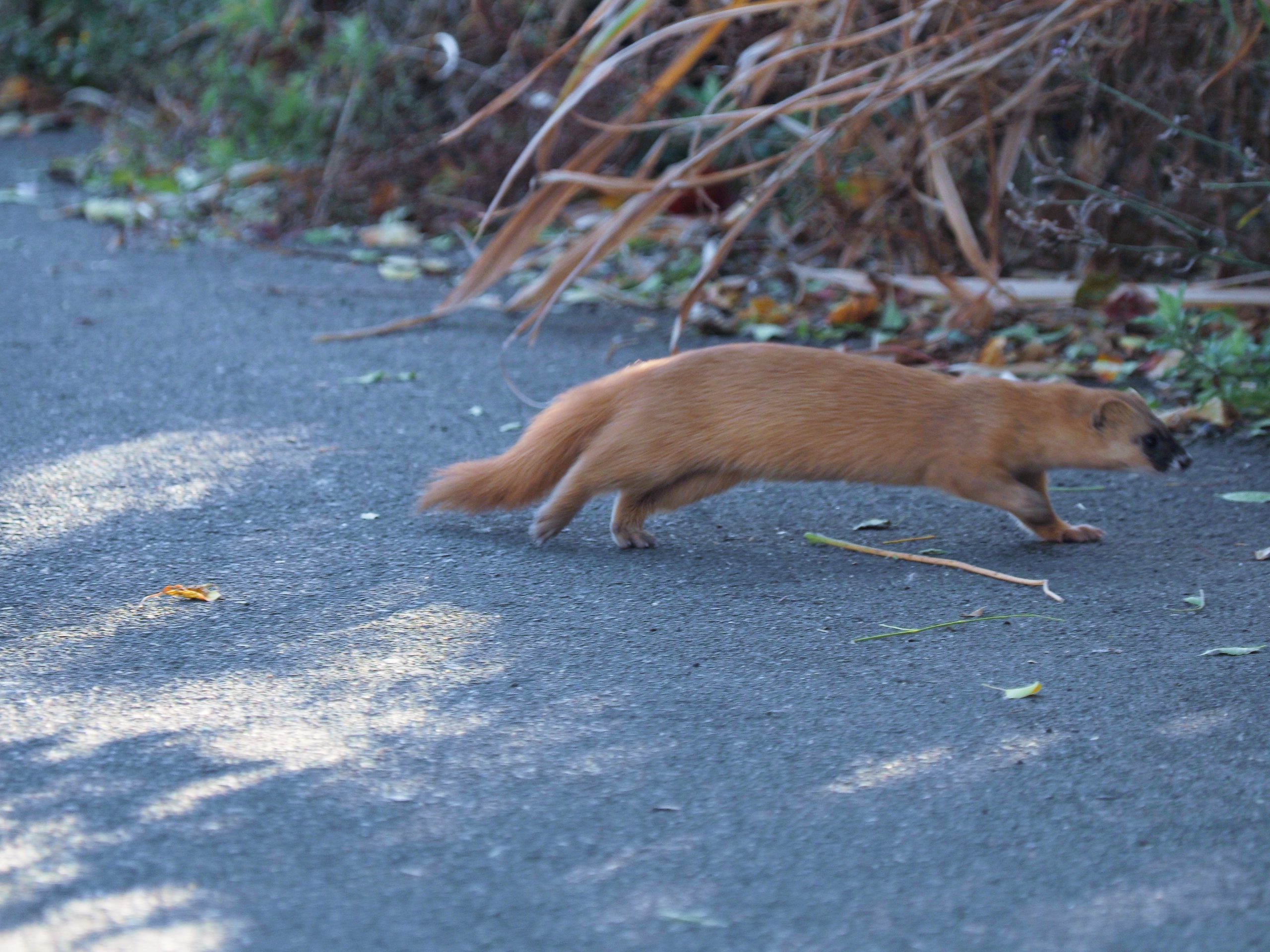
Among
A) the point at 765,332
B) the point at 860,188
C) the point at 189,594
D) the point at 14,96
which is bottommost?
the point at 765,332

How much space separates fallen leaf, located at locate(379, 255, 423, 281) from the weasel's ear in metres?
3.86

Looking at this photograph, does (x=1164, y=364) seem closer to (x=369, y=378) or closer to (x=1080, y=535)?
(x=1080, y=535)

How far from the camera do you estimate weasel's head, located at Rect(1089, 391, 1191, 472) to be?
3268 mm

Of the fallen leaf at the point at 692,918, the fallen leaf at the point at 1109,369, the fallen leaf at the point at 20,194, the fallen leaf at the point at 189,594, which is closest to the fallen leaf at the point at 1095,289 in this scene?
the fallen leaf at the point at 1109,369

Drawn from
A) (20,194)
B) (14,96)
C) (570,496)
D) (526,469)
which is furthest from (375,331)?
(14,96)

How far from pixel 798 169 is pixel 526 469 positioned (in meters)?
2.16

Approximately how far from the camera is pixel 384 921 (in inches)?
66.4

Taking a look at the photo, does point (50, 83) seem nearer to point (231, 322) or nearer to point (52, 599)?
point (231, 322)

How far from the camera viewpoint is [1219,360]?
399cm

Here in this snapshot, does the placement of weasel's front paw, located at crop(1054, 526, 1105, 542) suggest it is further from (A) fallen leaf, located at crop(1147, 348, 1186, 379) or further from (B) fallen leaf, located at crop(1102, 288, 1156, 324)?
(B) fallen leaf, located at crop(1102, 288, 1156, 324)

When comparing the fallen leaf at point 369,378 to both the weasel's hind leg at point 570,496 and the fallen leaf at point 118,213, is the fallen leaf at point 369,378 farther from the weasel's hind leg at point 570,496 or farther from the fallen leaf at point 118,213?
the fallen leaf at point 118,213

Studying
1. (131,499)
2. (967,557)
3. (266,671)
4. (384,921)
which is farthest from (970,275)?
(384,921)

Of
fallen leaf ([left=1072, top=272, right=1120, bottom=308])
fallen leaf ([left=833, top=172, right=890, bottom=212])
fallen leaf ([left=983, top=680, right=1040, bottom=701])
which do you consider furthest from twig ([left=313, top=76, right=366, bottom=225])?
fallen leaf ([left=983, top=680, right=1040, bottom=701])

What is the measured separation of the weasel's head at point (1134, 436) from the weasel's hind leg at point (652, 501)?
37.1 inches
